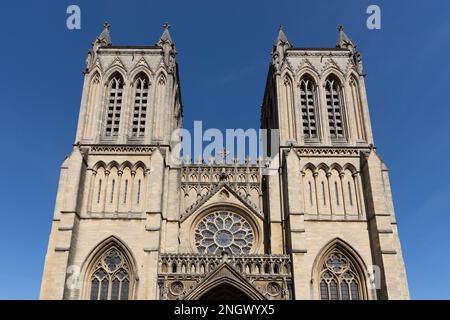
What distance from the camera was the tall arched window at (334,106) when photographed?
29.3 m

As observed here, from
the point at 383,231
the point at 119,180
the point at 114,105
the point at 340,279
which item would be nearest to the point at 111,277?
the point at 119,180

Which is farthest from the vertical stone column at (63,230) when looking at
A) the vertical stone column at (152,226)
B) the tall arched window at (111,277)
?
the vertical stone column at (152,226)

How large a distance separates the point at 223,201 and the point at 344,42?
49.4 ft

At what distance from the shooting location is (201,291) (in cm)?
2300

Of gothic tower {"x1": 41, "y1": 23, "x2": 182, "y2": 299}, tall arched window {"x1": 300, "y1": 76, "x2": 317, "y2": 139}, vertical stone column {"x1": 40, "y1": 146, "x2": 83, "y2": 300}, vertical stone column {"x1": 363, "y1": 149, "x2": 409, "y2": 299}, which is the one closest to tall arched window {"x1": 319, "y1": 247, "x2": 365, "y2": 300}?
vertical stone column {"x1": 363, "y1": 149, "x2": 409, "y2": 299}

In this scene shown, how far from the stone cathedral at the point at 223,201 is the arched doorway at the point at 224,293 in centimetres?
8

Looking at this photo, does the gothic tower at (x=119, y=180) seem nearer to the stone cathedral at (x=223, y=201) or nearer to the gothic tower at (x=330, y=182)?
the stone cathedral at (x=223, y=201)

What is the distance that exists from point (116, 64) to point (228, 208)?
12.6m

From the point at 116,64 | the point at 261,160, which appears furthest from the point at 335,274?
the point at 116,64

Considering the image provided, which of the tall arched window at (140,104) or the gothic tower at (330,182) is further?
the tall arched window at (140,104)

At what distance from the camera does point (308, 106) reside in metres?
30.2

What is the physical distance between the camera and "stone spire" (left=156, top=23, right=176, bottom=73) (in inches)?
1241

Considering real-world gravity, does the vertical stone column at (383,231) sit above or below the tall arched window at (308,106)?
below
